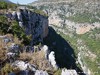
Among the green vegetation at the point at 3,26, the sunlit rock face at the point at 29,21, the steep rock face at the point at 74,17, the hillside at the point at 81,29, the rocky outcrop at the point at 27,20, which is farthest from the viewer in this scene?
the steep rock face at the point at 74,17

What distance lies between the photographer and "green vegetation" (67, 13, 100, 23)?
600ft

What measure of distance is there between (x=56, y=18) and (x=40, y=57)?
176 meters

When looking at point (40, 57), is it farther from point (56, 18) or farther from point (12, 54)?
point (56, 18)

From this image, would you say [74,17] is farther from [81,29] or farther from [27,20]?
[27,20]

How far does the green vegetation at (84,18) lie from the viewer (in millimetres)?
182875

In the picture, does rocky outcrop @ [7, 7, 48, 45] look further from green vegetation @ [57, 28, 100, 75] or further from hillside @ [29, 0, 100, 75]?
hillside @ [29, 0, 100, 75]

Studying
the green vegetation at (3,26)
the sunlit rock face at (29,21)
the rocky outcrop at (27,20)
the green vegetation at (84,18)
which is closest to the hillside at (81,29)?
the green vegetation at (84,18)

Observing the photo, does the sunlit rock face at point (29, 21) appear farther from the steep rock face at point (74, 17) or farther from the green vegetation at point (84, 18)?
the green vegetation at point (84, 18)

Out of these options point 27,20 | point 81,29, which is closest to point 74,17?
point 81,29

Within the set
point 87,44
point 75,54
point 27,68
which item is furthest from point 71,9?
point 27,68

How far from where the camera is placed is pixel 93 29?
573 ft

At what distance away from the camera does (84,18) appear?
609 ft

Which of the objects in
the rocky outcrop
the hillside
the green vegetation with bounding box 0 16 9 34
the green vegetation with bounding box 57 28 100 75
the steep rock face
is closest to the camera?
the green vegetation with bounding box 0 16 9 34

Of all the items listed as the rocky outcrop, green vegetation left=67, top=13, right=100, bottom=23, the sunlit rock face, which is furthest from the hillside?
the rocky outcrop
